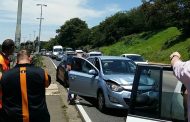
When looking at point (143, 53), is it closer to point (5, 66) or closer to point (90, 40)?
point (90, 40)

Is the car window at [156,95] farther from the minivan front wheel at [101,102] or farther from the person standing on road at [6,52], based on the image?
the minivan front wheel at [101,102]

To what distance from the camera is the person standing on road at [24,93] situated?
591 cm

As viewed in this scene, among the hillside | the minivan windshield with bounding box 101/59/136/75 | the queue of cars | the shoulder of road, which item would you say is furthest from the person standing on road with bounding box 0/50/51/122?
the hillside

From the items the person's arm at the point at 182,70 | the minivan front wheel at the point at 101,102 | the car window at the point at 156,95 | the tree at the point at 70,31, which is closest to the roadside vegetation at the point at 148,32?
the tree at the point at 70,31

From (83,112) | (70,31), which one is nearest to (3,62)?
(83,112)

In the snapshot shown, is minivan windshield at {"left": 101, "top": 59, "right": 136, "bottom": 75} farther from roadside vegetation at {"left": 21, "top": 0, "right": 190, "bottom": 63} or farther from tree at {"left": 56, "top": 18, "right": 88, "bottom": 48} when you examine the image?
tree at {"left": 56, "top": 18, "right": 88, "bottom": 48}

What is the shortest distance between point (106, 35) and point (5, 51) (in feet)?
300

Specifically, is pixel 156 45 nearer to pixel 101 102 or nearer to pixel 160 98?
pixel 101 102

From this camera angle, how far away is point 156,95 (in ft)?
18.8

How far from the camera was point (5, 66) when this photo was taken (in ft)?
24.3

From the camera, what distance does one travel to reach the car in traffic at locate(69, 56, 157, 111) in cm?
1305

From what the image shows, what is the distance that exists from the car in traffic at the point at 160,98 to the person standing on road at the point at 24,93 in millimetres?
1050

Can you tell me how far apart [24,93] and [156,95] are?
1492mm

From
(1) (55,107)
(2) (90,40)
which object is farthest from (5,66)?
(2) (90,40)
